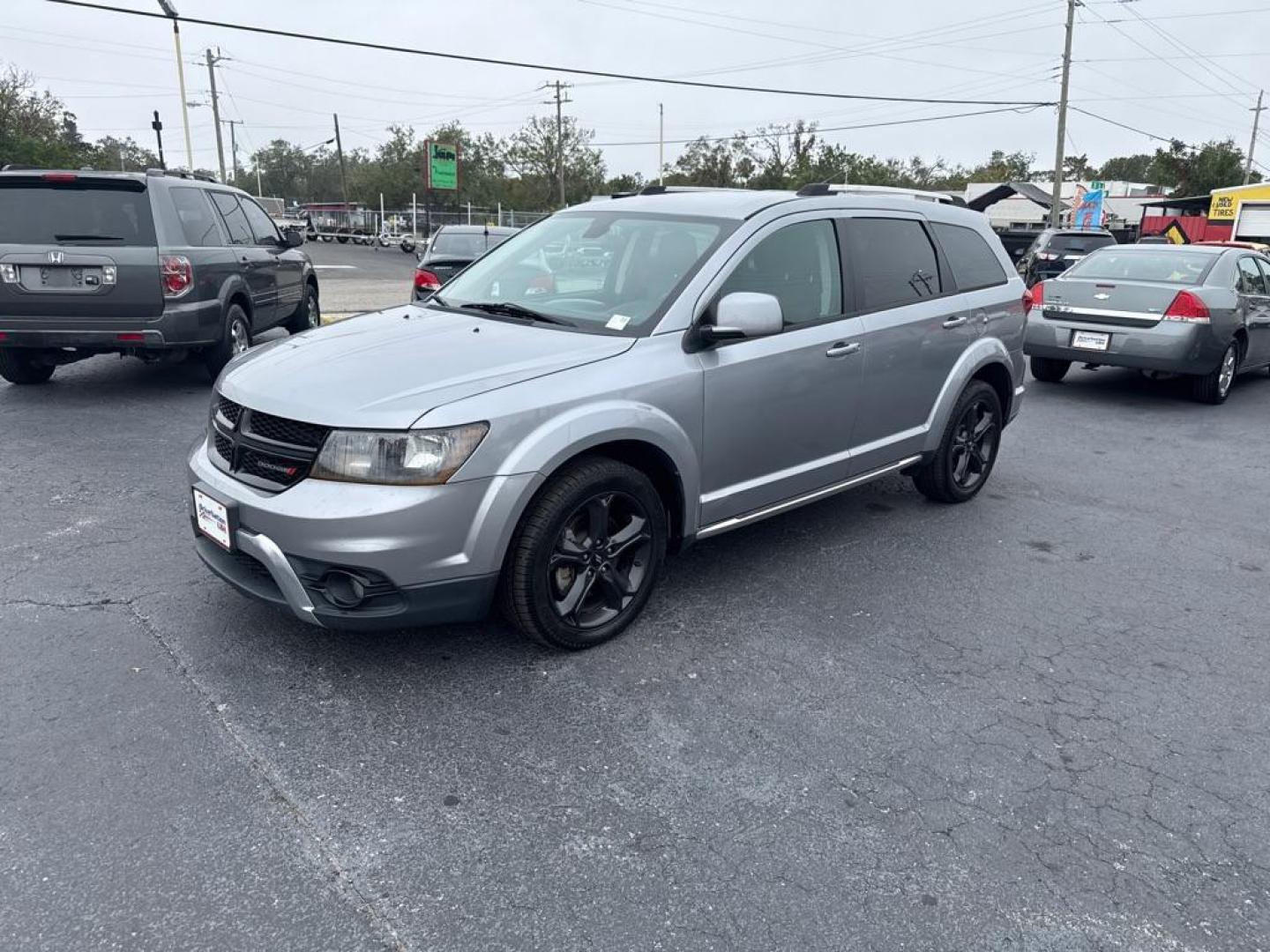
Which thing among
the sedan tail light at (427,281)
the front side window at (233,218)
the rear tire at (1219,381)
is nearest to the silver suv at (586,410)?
the front side window at (233,218)

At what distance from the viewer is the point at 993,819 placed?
2824mm

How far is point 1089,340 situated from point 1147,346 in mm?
501

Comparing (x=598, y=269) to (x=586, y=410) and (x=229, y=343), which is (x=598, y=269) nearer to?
(x=586, y=410)

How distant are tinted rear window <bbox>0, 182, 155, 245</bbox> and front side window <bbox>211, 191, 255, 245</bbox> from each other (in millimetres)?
1216

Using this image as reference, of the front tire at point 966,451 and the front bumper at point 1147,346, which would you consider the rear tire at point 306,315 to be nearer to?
the front tire at point 966,451

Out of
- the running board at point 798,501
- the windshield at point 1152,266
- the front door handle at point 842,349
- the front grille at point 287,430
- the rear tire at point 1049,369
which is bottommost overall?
the rear tire at point 1049,369

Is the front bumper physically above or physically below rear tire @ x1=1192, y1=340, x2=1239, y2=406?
above

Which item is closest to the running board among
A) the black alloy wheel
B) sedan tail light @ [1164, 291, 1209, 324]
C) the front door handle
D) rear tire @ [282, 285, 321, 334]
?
the black alloy wheel

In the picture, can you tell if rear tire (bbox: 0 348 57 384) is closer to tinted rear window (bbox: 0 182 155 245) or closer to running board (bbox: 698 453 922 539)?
tinted rear window (bbox: 0 182 155 245)

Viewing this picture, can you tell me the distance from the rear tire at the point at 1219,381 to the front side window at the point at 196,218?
9165mm

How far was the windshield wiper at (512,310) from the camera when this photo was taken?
13.5 ft

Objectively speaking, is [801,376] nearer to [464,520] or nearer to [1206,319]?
[464,520]

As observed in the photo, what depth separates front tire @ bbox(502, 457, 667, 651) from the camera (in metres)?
3.50

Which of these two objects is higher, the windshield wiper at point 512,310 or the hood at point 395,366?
the windshield wiper at point 512,310
